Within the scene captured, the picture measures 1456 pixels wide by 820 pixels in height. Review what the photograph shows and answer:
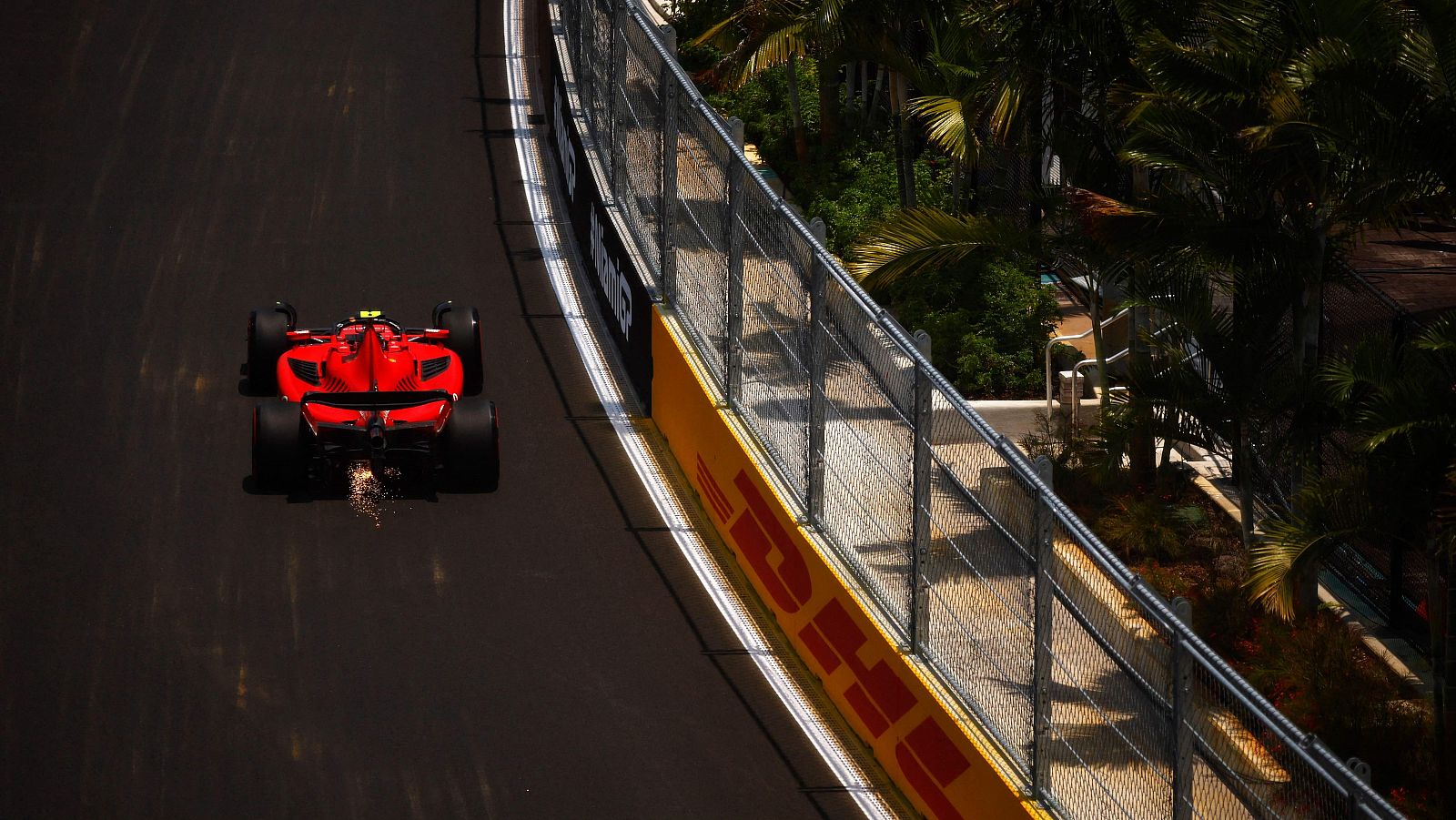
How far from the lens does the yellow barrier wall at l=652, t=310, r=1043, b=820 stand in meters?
10.5

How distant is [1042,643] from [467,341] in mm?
8036

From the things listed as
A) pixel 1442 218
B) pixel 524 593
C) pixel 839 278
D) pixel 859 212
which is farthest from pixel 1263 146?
pixel 859 212

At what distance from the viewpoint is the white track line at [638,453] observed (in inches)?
468

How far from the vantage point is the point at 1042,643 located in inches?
374

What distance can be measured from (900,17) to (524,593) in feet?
25.1

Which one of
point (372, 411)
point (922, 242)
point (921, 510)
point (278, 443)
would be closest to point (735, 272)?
point (922, 242)

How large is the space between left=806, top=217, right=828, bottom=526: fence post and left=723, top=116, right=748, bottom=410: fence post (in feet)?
3.52

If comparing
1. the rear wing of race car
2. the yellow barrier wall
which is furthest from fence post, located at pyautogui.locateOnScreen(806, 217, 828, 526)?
the rear wing of race car

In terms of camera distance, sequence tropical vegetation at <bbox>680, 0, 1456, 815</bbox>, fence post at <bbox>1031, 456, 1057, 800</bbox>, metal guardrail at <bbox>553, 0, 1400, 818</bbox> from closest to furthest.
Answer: metal guardrail at <bbox>553, 0, 1400, 818</bbox>
fence post at <bbox>1031, 456, 1057, 800</bbox>
tropical vegetation at <bbox>680, 0, 1456, 815</bbox>

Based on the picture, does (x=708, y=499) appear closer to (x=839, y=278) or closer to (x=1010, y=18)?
(x=839, y=278)

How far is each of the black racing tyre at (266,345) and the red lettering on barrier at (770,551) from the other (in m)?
4.83

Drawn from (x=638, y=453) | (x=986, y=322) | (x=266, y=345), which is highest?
(x=266, y=345)

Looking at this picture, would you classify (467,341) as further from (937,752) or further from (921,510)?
(937,752)

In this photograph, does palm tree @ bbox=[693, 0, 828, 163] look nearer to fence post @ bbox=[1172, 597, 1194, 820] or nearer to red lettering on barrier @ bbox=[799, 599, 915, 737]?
red lettering on barrier @ bbox=[799, 599, 915, 737]
